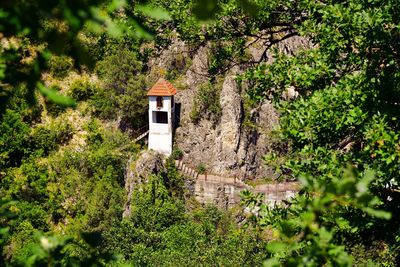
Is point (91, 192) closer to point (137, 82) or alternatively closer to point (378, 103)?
point (137, 82)

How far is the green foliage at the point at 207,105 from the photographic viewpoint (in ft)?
86.4

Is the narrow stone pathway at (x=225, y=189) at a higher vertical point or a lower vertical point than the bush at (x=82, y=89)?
lower

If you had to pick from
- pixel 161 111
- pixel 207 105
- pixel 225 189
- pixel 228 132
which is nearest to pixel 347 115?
pixel 225 189

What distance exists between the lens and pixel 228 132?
86.1ft

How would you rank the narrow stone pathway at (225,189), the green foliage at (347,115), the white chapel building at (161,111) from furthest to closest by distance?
the white chapel building at (161,111) → the narrow stone pathway at (225,189) → the green foliage at (347,115)

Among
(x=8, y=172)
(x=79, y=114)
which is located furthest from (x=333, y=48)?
(x=79, y=114)

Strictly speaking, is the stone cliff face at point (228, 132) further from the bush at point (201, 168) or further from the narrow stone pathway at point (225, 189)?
the narrow stone pathway at point (225, 189)

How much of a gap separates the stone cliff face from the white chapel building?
550 mm

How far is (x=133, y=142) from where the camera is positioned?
26.3 m

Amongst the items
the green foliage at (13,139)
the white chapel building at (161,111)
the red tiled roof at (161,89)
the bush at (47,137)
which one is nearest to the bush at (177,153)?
the white chapel building at (161,111)

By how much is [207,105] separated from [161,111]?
84.0 inches

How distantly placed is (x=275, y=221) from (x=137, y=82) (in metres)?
21.1

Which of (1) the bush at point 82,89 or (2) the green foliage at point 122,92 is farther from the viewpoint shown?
(1) the bush at point 82,89

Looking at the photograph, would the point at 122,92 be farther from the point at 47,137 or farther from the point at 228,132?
the point at 228,132
